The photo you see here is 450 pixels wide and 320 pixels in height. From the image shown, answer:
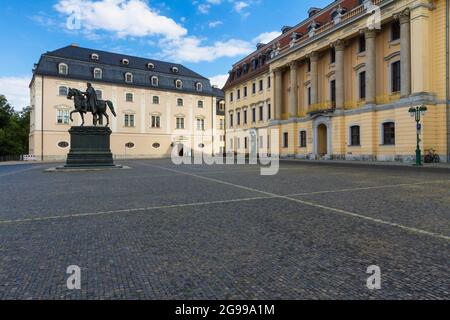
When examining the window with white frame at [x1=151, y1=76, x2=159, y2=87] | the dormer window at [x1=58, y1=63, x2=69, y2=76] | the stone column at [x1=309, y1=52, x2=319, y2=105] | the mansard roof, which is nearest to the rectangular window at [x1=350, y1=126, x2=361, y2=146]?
the stone column at [x1=309, y1=52, x2=319, y2=105]

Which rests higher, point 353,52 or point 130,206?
point 353,52

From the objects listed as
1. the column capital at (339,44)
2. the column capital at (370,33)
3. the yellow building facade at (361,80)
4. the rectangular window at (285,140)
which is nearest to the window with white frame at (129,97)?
the yellow building facade at (361,80)

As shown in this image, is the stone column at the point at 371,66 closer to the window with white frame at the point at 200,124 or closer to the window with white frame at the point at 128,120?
the window with white frame at the point at 200,124

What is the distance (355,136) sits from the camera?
3028cm

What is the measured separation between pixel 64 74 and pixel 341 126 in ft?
144

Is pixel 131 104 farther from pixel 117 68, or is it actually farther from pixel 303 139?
pixel 303 139

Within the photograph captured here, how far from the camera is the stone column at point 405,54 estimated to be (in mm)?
24359

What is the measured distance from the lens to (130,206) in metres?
7.44

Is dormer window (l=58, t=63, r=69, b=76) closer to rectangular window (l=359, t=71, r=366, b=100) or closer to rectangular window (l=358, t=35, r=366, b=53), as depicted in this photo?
rectangular window (l=358, t=35, r=366, b=53)

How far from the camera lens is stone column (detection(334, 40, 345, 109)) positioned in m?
31.1

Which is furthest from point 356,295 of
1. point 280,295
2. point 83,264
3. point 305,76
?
point 305,76

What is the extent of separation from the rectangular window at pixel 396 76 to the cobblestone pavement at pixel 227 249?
74.8 feet

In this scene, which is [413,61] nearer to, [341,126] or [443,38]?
[443,38]
